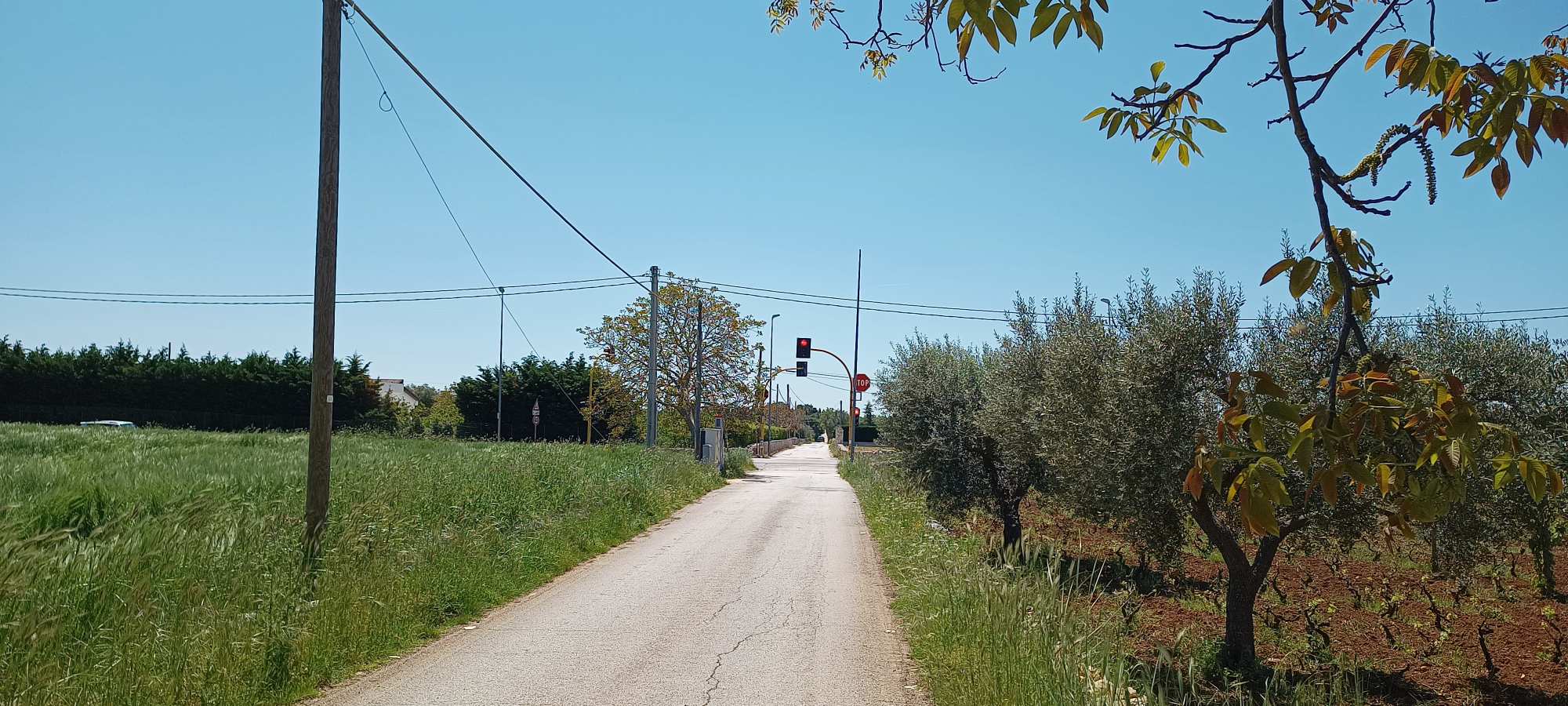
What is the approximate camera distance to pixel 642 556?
1405 cm

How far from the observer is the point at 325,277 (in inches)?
381

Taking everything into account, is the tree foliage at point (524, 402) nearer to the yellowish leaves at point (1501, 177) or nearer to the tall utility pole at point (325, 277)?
the tall utility pole at point (325, 277)

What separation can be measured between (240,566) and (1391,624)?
1321 centimetres

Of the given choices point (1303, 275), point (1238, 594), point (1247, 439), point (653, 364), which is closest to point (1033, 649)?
point (1247, 439)

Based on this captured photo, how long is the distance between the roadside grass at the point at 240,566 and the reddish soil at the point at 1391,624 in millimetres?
6277

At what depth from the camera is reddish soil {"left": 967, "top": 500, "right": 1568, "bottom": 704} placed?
10.3 metres

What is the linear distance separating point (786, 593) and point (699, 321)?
1203 inches

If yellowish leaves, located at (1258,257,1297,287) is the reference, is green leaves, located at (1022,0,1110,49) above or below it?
above

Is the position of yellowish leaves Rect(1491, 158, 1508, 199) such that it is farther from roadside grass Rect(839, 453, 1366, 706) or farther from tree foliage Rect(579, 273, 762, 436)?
Answer: tree foliage Rect(579, 273, 762, 436)

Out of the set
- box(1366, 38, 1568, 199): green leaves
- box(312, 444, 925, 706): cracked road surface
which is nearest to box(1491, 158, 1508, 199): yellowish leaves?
box(1366, 38, 1568, 199): green leaves

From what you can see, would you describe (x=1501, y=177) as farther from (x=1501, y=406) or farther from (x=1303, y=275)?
(x=1501, y=406)

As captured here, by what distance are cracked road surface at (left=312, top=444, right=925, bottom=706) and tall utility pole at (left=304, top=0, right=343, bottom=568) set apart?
2.23 meters

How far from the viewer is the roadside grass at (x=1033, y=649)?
5.91 meters

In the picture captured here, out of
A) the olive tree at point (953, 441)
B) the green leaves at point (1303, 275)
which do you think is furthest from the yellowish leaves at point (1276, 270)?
the olive tree at point (953, 441)
